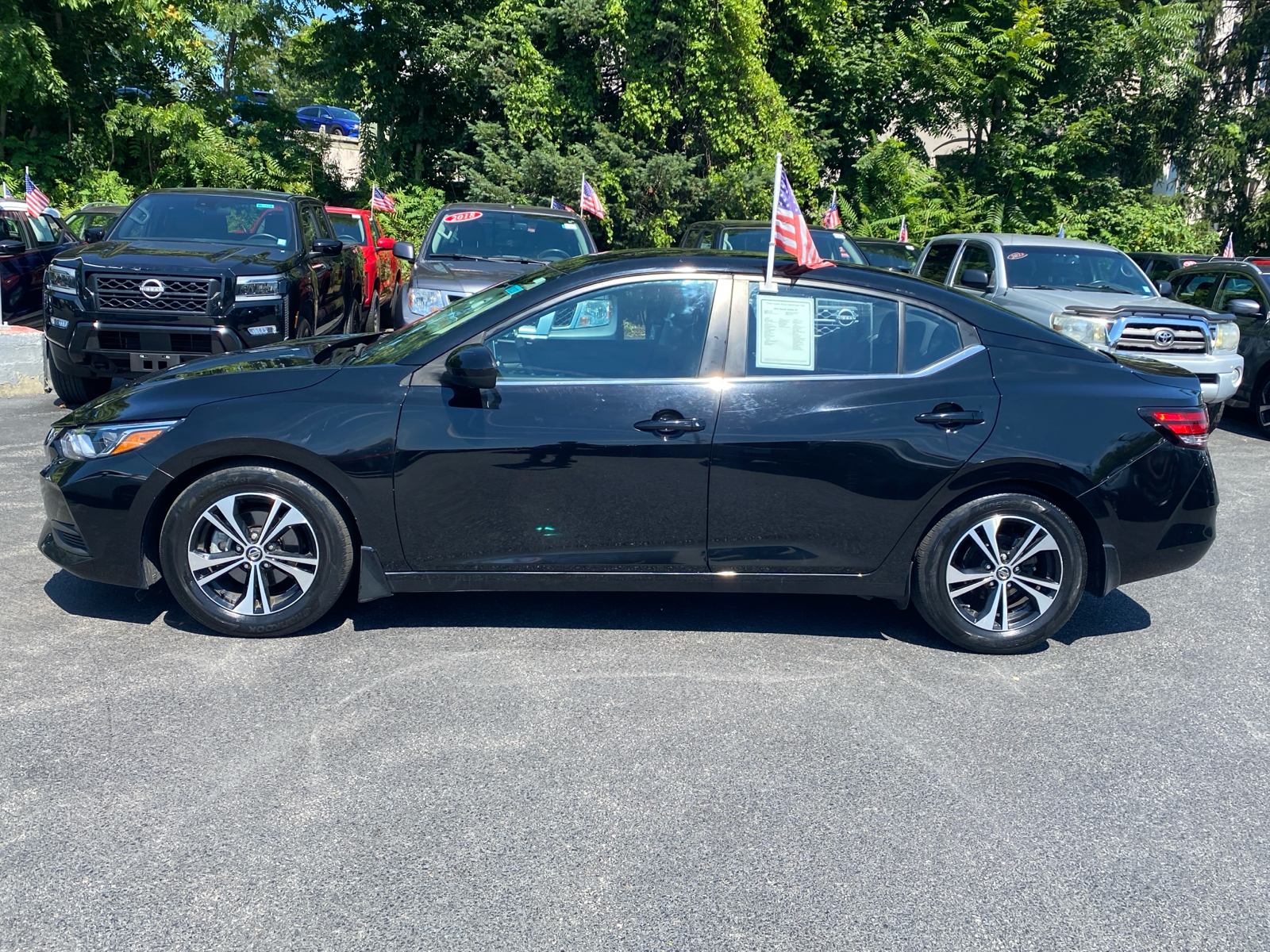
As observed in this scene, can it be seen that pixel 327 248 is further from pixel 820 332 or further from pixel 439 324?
A: pixel 820 332

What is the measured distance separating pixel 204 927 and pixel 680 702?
1904 mm

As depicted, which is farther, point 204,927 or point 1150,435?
point 1150,435

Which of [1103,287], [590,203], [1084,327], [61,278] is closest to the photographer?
[61,278]

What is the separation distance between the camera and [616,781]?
3.55 m

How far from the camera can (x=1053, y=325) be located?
9867 millimetres

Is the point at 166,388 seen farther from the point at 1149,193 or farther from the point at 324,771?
the point at 1149,193

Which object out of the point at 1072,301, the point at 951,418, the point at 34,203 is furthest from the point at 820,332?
the point at 34,203

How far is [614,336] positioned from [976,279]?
24.8ft

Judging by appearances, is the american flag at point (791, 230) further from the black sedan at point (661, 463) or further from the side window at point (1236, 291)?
the side window at point (1236, 291)

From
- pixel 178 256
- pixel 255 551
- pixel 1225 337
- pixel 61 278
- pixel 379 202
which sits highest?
pixel 379 202

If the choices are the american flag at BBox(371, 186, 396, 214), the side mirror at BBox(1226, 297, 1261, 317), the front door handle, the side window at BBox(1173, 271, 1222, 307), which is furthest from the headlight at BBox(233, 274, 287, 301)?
the american flag at BBox(371, 186, 396, 214)

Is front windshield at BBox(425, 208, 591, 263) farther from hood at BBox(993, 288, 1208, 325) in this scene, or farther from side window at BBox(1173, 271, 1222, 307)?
side window at BBox(1173, 271, 1222, 307)

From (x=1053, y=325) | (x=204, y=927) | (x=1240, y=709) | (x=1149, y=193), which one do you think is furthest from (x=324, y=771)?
(x=1149, y=193)

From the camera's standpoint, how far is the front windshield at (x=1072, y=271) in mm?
11031
